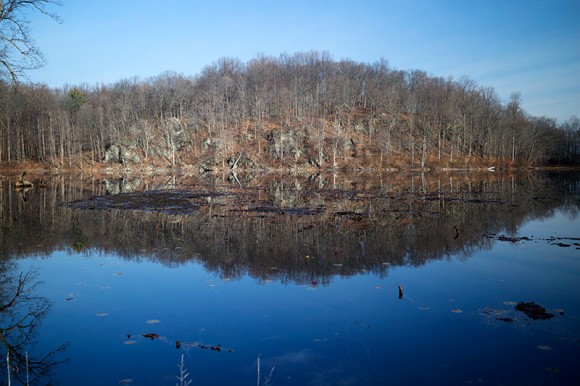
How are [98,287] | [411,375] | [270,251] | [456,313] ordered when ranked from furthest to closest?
1. [270,251]
2. [98,287]
3. [456,313]
4. [411,375]

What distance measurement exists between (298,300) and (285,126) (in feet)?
327

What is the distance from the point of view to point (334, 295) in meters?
10.8

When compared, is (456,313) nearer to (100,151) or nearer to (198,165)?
(198,165)

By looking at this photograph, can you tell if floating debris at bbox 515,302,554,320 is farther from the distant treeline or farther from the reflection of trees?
the distant treeline

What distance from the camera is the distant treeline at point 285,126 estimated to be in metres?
97.3

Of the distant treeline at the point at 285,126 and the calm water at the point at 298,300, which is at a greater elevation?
the distant treeline at the point at 285,126

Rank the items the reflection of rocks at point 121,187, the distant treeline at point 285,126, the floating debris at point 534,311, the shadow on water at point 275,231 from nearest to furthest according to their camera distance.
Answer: the floating debris at point 534,311
the shadow on water at point 275,231
the reflection of rocks at point 121,187
the distant treeline at point 285,126

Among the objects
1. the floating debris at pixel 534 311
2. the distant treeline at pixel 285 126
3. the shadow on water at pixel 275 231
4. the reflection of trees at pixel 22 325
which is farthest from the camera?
the distant treeline at pixel 285 126

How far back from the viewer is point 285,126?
108m

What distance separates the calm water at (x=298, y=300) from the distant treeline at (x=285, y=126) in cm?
7441

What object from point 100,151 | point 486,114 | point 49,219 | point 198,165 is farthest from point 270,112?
point 49,219

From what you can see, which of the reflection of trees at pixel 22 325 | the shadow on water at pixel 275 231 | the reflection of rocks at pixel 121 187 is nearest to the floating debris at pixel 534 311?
the shadow on water at pixel 275 231

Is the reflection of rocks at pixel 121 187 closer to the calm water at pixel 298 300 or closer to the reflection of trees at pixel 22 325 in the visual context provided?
the calm water at pixel 298 300

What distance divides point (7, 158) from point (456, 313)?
107m
